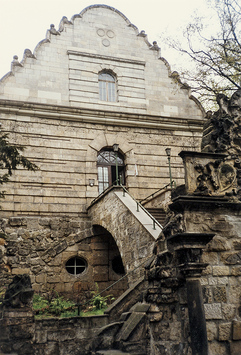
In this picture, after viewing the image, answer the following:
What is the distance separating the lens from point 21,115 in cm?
1711

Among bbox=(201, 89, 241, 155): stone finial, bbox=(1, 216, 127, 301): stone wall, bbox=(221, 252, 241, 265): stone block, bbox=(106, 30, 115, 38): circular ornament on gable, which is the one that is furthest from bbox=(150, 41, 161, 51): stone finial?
bbox=(221, 252, 241, 265): stone block

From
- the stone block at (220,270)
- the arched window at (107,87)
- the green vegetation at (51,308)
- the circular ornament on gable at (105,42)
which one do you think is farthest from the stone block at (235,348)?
the circular ornament on gable at (105,42)

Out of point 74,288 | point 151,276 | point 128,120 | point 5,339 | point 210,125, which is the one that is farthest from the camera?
point 128,120

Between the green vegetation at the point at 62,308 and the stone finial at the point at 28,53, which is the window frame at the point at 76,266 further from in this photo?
the stone finial at the point at 28,53

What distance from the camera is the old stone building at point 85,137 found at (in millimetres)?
15672

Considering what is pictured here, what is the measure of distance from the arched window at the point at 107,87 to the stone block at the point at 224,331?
1383 cm

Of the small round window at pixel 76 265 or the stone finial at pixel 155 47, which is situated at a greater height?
the stone finial at pixel 155 47

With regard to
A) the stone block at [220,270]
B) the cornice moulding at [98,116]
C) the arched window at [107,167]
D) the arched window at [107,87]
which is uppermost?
the arched window at [107,87]

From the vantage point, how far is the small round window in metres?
16.0

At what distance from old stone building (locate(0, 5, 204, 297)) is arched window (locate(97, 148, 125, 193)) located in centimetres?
5

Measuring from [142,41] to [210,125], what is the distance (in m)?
13.6

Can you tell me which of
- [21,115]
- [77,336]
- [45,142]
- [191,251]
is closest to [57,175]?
[45,142]

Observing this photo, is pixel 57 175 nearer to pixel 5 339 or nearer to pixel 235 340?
pixel 5 339

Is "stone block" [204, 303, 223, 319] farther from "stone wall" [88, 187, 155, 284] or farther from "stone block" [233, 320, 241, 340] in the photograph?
"stone wall" [88, 187, 155, 284]
